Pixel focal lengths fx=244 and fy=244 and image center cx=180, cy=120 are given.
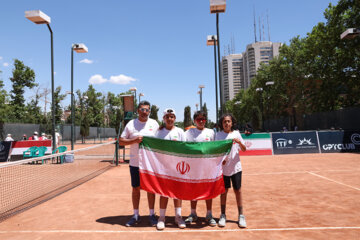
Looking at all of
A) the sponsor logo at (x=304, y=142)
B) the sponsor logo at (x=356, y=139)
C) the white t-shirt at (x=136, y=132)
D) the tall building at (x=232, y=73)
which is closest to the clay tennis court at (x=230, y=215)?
the white t-shirt at (x=136, y=132)

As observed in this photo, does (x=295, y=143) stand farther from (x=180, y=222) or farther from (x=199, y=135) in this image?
(x=180, y=222)

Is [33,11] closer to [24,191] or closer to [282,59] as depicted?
[24,191]

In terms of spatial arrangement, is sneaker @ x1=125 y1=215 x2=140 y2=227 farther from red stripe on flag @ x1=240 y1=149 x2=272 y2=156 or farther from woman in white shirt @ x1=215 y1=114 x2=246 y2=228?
red stripe on flag @ x1=240 y1=149 x2=272 y2=156

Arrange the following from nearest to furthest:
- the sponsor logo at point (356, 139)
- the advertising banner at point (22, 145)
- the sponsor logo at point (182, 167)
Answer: the sponsor logo at point (182, 167), the advertising banner at point (22, 145), the sponsor logo at point (356, 139)

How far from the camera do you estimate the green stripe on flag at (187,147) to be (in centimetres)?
457

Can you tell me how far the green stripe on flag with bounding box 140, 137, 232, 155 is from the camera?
4.57 meters

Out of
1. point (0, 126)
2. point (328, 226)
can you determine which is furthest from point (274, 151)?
point (0, 126)

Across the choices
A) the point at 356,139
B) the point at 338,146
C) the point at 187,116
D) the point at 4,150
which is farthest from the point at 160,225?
the point at 187,116

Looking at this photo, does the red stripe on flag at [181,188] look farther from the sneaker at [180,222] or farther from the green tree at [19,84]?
the green tree at [19,84]

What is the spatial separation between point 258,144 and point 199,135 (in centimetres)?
1407

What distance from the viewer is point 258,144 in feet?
58.2

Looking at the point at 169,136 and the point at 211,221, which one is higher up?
the point at 169,136

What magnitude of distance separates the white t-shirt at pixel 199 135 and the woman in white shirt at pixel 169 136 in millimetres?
142

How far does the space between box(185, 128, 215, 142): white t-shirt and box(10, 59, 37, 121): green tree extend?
164ft
